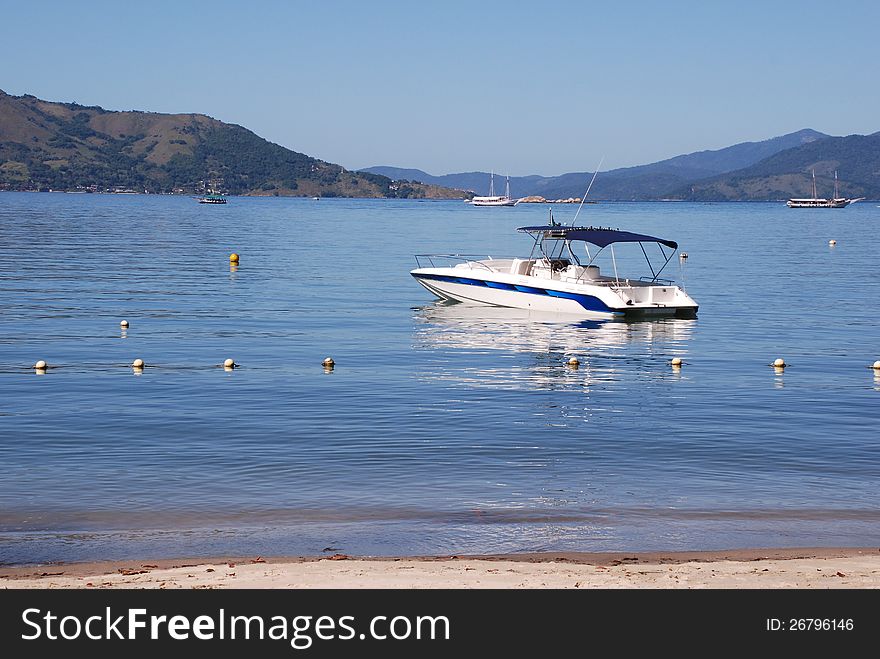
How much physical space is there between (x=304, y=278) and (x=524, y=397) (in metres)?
36.0

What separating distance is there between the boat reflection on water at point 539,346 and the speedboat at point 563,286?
0.39m

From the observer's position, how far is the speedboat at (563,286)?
136ft

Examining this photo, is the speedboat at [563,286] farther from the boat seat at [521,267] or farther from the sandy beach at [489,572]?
the sandy beach at [489,572]

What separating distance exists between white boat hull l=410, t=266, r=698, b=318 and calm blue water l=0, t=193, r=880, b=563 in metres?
0.82

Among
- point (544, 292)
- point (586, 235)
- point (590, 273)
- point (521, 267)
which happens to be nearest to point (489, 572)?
point (544, 292)

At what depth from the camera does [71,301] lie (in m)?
45.7

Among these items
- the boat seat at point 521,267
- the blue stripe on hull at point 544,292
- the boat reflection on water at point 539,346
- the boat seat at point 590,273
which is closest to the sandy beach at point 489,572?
the boat reflection on water at point 539,346

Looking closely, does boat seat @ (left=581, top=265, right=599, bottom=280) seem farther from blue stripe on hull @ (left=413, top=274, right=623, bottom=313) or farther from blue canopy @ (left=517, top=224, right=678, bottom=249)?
blue stripe on hull @ (left=413, top=274, right=623, bottom=313)

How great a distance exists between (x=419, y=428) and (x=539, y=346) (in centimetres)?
1330

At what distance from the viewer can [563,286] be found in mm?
42281

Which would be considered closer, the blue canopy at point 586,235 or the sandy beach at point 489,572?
the sandy beach at point 489,572

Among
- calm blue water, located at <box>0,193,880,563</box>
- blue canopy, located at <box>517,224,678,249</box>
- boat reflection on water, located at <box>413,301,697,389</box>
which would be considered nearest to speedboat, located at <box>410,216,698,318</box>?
blue canopy, located at <box>517,224,678,249</box>

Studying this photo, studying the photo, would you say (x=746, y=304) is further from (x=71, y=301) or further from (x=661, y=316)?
(x=71, y=301)
